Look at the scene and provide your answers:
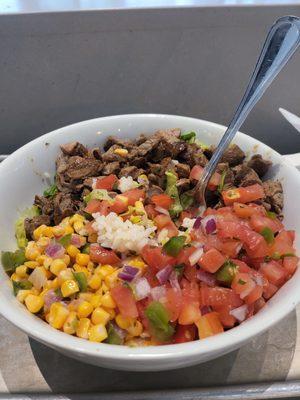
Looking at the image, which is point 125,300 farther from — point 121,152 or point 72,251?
point 121,152

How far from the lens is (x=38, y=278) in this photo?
145cm

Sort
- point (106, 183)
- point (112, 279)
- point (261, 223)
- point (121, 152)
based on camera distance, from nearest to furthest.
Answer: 1. point (112, 279)
2. point (261, 223)
3. point (106, 183)
4. point (121, 152)

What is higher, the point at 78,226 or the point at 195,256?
the point at 195,256

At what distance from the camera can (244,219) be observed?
5.07ft

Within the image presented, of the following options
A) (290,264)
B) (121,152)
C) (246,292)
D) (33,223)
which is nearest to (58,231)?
(33,223)

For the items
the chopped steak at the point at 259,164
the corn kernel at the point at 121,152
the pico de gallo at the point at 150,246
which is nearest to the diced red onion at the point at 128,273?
the pico de gallo at the point at 150,246

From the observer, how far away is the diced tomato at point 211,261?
134 cm

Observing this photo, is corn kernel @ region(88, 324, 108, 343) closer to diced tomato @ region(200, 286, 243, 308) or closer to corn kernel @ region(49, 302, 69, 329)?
corn kernel @ region(49, 302, 69, 329)

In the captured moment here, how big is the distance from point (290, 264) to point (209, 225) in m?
0.30

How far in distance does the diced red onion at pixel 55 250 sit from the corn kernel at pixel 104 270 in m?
0.15

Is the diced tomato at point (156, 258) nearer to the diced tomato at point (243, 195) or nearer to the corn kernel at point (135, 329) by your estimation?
the corn kernel at point (135, 329)

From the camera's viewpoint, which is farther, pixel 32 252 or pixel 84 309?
pixel 32 252

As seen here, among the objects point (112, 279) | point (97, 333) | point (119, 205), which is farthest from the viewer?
point (119, 205)

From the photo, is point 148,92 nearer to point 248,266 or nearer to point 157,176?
point 157,176
